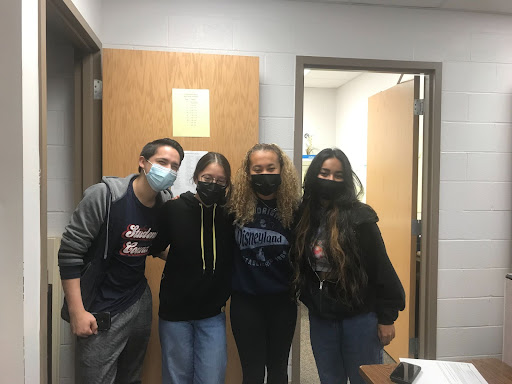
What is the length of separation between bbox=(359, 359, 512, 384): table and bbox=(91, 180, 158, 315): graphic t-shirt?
0.90m

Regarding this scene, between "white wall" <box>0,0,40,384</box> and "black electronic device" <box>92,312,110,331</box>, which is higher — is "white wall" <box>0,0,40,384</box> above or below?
above

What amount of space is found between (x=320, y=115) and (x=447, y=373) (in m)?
4.24

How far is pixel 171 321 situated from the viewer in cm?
151

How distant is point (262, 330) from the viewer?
1481 mm

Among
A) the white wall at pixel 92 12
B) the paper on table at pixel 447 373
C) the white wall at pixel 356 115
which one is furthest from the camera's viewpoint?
the white wall at pixel 356 115

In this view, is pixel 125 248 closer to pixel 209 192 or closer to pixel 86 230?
pixel 86 230

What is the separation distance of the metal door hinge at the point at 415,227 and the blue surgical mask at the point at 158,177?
63.8 inches

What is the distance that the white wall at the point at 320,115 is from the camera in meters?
4.91

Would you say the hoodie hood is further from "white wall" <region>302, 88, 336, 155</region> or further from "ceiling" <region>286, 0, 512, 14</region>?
"white wall" <region>302, 88, 336, 155</region>

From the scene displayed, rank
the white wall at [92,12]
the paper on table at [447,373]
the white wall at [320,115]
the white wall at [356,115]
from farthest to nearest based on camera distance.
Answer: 1. the white wall at [320,115]
2. the white wall at [356,115]
3. the white wall at [92,12]
4. the paper on table at [447,373]

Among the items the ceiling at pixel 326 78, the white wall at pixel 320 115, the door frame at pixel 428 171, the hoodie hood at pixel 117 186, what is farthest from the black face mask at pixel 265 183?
the white wall at pixel 320 115

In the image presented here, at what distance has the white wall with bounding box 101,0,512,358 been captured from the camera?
2078 millimetres

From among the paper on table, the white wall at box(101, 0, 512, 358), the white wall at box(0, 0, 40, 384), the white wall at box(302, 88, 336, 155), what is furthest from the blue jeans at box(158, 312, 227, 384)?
the white wall at box(302, 88, 336, 155)

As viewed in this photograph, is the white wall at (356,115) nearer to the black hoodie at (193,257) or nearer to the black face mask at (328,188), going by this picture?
the black face mask at (328,188)
